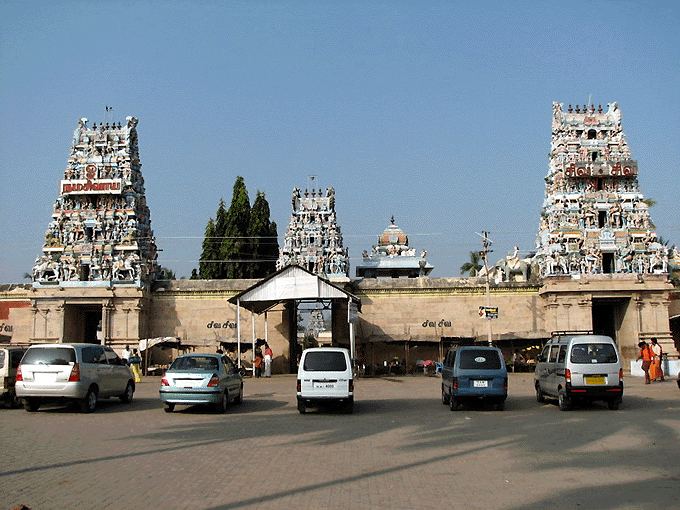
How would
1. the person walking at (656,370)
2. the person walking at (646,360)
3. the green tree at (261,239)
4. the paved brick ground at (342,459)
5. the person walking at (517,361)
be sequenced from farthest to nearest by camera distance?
the green tree at (261,239)
the person walking at (517,361)
the person walking at (656,370)
the person walking at (646,360)
the paved brick ground at (342,459)

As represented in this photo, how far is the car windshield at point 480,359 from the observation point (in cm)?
1836

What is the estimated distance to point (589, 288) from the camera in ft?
123

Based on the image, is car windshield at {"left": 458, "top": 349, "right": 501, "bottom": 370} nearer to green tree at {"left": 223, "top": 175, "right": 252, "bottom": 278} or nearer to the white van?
the white van

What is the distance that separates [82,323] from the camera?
4191 centimetres

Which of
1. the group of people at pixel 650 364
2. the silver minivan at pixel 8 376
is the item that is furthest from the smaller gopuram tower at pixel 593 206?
the silver minivan at pixel 8 376

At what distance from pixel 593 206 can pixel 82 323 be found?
1191 inches

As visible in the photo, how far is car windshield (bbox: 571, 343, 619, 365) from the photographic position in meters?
17.9

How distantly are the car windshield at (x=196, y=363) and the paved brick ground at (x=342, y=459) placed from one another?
1.14 metres

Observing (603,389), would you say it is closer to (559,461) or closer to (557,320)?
(559,461)

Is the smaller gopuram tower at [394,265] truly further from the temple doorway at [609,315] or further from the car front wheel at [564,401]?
the car front wheel at [564,401]

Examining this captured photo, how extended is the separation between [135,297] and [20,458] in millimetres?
28274

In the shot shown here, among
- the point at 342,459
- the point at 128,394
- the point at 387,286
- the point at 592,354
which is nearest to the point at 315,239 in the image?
the point at 387,286

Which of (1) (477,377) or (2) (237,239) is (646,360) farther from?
(2) (237,239)

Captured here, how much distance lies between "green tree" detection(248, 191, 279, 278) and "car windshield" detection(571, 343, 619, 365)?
3785 cm
